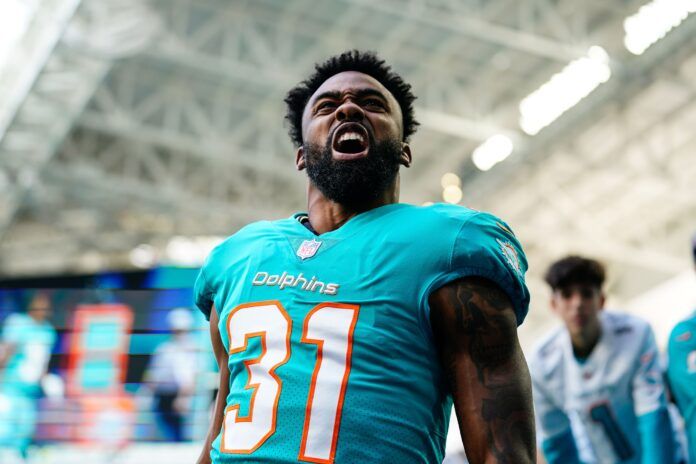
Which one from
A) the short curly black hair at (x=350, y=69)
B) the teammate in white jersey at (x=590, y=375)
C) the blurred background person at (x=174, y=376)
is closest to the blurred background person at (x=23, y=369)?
the blurred background person at (x=174, y=376)

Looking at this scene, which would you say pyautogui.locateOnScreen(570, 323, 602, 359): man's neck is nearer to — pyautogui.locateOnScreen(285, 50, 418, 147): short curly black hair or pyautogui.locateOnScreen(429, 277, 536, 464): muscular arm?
pyautogui.locateOnScreen(285, 50, 418, 147): short curly black hair

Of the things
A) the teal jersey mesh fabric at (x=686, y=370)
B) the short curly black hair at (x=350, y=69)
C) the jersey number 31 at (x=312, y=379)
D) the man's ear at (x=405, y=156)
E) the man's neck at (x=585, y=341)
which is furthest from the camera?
the man's neck at (x=585, y=341)

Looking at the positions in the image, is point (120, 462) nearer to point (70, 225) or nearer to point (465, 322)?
point (465, 322)

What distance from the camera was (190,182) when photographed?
1830cm

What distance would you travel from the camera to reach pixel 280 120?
52.1 ft

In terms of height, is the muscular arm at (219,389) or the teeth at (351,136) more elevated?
the teeth at (351,136)

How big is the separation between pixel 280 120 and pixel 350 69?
1365 centimetres

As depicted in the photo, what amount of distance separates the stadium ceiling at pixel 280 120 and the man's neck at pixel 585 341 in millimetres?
7996

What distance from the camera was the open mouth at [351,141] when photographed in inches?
80.6

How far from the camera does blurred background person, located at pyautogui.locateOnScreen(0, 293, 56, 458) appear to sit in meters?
6.25

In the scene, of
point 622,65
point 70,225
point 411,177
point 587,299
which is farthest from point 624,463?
point 70,225

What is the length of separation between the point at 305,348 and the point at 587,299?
3.09m

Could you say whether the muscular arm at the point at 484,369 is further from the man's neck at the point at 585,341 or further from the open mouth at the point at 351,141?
the man's neck at the point at 585,341

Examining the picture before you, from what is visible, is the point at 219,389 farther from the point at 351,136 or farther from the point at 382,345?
the point at 351,136
